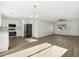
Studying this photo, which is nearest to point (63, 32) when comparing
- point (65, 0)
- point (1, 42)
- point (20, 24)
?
point (20, 24)

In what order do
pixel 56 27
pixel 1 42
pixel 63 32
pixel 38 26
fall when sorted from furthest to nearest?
pixel 56 27, pixel 63 32, pixel 38 26, pixel 1 42

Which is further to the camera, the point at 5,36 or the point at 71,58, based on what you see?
the point at 5,36

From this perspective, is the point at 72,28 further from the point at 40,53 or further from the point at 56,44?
the point at 40,53

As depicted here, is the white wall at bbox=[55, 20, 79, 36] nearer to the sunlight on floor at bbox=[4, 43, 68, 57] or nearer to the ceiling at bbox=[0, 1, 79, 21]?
the ceiling at bbox=[0, 1, 79, 21]

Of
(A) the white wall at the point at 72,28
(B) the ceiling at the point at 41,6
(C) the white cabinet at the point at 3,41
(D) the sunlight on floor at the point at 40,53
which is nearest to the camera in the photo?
(D) the sunlight on floor at the point at 40,53

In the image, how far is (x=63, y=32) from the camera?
38.4ft

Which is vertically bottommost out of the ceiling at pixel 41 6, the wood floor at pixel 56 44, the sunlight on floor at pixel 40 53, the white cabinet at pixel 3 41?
the wood floor at pixel 56 44

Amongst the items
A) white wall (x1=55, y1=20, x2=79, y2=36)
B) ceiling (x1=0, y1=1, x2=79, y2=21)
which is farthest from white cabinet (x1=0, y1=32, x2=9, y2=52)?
white wall (x1=55, y1=20, x2=79, y2=36)

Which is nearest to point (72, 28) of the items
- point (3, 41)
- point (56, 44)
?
point (56, 44)

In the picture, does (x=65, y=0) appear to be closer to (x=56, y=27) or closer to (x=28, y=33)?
(x=28, y=33)

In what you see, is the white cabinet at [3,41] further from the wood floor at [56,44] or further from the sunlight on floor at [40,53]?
the sunlight on floor at [40,53]

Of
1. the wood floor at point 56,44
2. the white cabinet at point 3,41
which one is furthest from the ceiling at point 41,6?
the wood floor at point 56,44

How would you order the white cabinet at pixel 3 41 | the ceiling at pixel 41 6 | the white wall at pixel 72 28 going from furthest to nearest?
the white wall at pixel 72 28
the white cabinet at pixel 3 41
the ceiling at pixel 41 6

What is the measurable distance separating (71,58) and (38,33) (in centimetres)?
616
